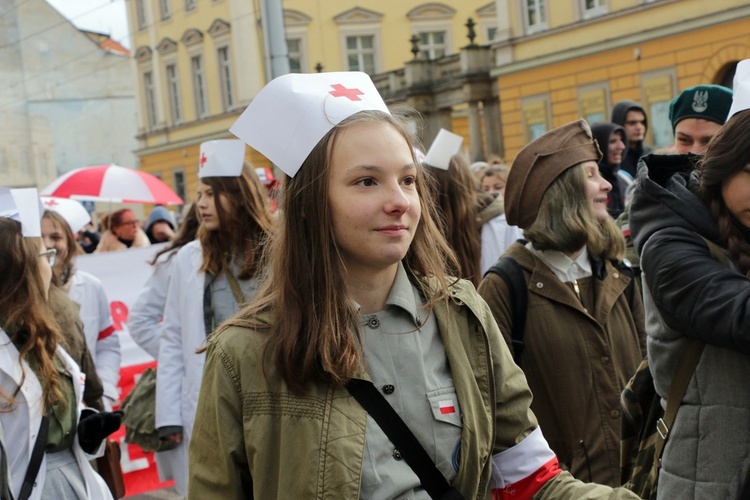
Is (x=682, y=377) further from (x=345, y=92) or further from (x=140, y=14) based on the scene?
(x=140, y=14)

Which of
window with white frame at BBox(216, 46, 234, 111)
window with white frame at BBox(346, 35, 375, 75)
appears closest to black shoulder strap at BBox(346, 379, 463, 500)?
window with white frame at BBox(346, 35, 375, 75)

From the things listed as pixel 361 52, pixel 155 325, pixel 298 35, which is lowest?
pixel 155 325

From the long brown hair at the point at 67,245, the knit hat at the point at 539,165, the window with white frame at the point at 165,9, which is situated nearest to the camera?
the knit hat at the point at 539,165

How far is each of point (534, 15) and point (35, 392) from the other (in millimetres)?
28986

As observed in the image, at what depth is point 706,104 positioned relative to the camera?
4.92 m

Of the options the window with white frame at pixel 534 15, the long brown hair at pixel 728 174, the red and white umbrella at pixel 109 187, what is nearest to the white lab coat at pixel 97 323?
A: the long brown hair at pixel 728 174

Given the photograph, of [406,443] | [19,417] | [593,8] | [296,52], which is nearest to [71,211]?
[19,417]

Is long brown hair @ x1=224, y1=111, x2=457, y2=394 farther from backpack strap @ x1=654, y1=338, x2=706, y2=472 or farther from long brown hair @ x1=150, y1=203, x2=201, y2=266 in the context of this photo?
long brown hair @ x1=150, y1=203, x2=201, y2=266

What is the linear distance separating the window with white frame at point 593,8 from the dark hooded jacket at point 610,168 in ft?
72.6

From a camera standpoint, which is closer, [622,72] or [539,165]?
[539,165]

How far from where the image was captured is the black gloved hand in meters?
4.12

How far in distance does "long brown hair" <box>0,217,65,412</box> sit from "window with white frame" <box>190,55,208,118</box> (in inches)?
1815

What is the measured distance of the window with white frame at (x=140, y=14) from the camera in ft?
175

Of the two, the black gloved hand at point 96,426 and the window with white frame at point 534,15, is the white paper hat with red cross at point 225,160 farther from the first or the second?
the window with white frame at point 534,15
